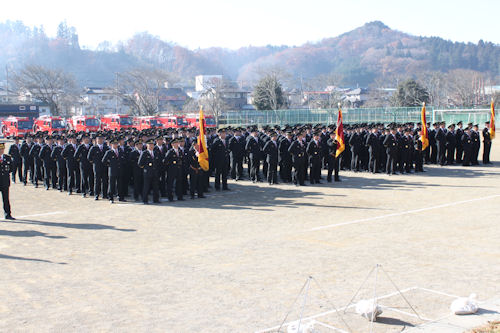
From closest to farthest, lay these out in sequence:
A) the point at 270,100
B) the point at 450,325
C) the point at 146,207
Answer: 1. the point at 450,325
2. the point at 146,207
3. the point at 270,100

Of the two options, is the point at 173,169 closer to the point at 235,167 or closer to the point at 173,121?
the point at 235,167

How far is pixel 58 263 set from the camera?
343 inches

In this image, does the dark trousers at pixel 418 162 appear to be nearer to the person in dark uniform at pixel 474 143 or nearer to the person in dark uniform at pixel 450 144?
the person in dark uniform at pixel 450 144

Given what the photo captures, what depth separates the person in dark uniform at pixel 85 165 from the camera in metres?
15.6

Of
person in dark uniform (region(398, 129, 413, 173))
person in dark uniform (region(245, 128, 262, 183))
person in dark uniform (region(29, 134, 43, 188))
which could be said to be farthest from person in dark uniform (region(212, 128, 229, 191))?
person in dark uniform (region(398, 129, 413, 173))

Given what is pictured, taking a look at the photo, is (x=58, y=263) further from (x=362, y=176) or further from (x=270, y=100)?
(x=270, y=100)

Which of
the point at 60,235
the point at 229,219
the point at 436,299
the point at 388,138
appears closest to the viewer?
the point at 436,299

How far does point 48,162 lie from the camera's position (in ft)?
57.7

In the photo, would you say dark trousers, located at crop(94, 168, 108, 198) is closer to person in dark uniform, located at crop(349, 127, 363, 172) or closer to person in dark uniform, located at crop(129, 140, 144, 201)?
person in dark uniform, located at crop(129, 140, 144, 201)

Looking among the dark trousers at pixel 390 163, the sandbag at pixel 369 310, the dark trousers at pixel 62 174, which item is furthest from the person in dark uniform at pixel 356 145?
the sandbag at pixel 369 310

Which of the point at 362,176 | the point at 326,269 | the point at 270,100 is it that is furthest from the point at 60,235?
the point at 270,100

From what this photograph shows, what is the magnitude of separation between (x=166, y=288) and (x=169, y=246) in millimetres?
2459

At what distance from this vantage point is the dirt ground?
641 cm

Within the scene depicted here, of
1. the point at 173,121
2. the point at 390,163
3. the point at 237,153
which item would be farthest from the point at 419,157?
the point at 173,121
